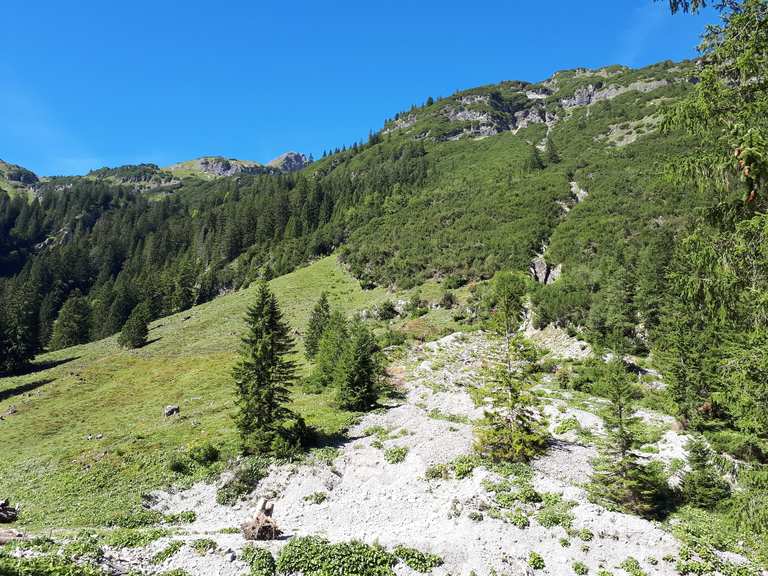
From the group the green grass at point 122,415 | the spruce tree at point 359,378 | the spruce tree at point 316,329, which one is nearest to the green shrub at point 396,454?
the green grass at point 122,415

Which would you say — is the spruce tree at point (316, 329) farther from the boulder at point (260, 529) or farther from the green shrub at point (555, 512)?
the green shrub at point (555, 512)

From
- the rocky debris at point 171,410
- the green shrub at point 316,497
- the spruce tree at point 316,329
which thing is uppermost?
the spruce tree at point 316,329

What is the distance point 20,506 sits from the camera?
21453 millimetres

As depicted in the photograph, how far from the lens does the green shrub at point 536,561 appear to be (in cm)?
1404

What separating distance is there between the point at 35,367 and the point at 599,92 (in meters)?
192

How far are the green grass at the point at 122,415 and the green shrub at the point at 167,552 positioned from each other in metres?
6.12

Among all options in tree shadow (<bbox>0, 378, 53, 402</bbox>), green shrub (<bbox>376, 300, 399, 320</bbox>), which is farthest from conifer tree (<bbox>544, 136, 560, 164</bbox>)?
tree shadow (<bbox>0, 378, 53, 402</bbox>)

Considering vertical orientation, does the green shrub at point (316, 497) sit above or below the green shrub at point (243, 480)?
below

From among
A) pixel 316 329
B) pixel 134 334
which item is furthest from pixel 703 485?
pixel 134 334

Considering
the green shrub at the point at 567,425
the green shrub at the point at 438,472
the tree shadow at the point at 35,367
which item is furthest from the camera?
the tree shadow at the point at 35,367

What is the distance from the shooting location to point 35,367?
226 feet

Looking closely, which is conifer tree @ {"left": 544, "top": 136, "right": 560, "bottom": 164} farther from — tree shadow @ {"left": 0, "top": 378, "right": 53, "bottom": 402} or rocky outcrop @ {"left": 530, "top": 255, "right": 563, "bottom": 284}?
tree shadow @ {"left": 0, "top": 378, "right": 53, "bottom": 402}

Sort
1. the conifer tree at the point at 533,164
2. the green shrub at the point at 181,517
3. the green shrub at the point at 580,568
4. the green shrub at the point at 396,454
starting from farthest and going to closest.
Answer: the conifer tree at the point at 533,164, the green shrub at the point at 396,454, the green shrub at the point at 181,517, the green shrub at the point at 580,568

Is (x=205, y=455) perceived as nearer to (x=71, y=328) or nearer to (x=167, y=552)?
(x=167, y=552)
